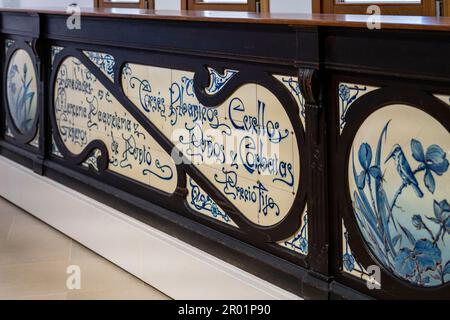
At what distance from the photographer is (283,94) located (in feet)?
9.04

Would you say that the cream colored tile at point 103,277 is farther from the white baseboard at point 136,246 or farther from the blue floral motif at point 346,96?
the blue floral motif at point 346,96

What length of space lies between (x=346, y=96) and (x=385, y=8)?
6.08 feet

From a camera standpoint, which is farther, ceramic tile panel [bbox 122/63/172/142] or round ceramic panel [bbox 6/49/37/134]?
round ceramic panel [bbox 6/49/37/134]

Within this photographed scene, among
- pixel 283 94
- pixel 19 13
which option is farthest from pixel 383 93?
pixel 19 13

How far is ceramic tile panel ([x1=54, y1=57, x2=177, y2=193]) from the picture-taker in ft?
12.0

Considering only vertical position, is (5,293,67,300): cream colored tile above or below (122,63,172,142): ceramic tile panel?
below

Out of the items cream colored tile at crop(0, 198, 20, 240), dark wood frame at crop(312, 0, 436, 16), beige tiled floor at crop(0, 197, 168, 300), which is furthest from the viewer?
cream colored tile at crop(0, 198, 20, 240)

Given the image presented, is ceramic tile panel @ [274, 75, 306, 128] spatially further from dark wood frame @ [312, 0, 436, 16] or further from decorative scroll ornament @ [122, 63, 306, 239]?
dark wood frame @ [312, 0, 436, 16]

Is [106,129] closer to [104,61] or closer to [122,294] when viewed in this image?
[104,61]

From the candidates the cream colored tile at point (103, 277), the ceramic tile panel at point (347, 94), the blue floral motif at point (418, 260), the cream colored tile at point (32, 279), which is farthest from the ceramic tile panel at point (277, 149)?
the cream colored tile at point (32, 279)

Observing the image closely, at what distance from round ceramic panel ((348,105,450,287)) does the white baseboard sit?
0.51 metres

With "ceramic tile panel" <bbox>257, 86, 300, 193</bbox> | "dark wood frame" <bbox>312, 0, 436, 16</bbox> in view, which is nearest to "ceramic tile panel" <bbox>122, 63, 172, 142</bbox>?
"ceramic tile panel" <bbox>257, 86, 300, 193</bbox>

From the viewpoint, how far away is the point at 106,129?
13.4 feet

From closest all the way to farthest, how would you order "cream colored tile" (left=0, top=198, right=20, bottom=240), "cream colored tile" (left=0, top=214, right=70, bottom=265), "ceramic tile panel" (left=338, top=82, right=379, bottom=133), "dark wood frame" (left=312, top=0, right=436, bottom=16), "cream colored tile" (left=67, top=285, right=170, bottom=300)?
"ceramic tile panel" (left=338, top=82, right=379, bottom=133), "cream colored tile" (left=67, top=285, right=170, bottom=300), "dark wood frame" (left=312, top=0, right=436, bottom=16), "cream colored tile" (left=0, top=214, right=70, bottom=265), "cream colored tile" (left=0, top=198, right=20, bottom=240)
